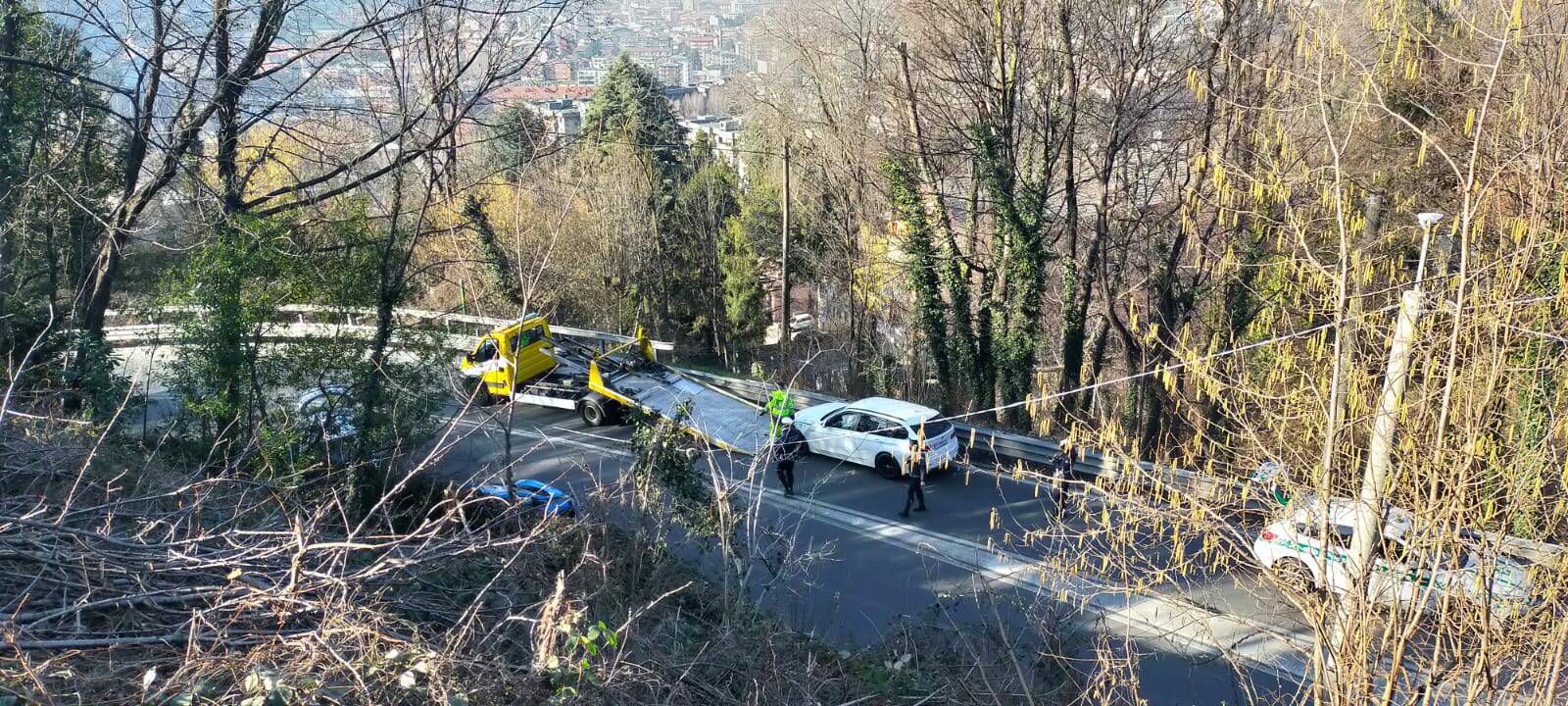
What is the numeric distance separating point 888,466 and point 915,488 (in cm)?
156

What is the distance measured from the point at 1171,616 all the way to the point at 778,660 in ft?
16.5

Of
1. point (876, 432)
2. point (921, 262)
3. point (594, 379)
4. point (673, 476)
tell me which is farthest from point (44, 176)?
point (921, 262)

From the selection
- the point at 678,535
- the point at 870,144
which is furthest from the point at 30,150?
the point at 870,144

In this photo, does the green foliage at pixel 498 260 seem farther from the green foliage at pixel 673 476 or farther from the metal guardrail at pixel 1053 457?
the green foliage at pixel 673 476

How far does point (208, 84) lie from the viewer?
501 inches

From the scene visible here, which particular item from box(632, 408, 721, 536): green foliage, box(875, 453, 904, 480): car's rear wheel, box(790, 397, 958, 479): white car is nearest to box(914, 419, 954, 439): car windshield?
box(790, 397, 958, 479): white car

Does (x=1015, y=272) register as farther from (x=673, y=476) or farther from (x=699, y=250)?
(x=699, y=250)

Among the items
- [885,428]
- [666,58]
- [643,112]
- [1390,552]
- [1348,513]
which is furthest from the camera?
[666,58]

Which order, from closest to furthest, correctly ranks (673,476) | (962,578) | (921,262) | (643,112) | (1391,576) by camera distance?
(1391,576), (673,476), (962,578), (921,262), (643,112)

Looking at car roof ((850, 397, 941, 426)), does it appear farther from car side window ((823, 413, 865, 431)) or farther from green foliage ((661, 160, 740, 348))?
green foliage ((661, 160, 740, 348))

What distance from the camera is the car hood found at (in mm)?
16516

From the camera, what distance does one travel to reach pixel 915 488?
14102 mm

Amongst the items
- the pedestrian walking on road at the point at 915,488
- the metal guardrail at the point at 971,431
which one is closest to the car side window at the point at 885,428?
the pedestrian walking on road at the point at 915,488

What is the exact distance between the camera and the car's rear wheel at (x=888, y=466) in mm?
15500
